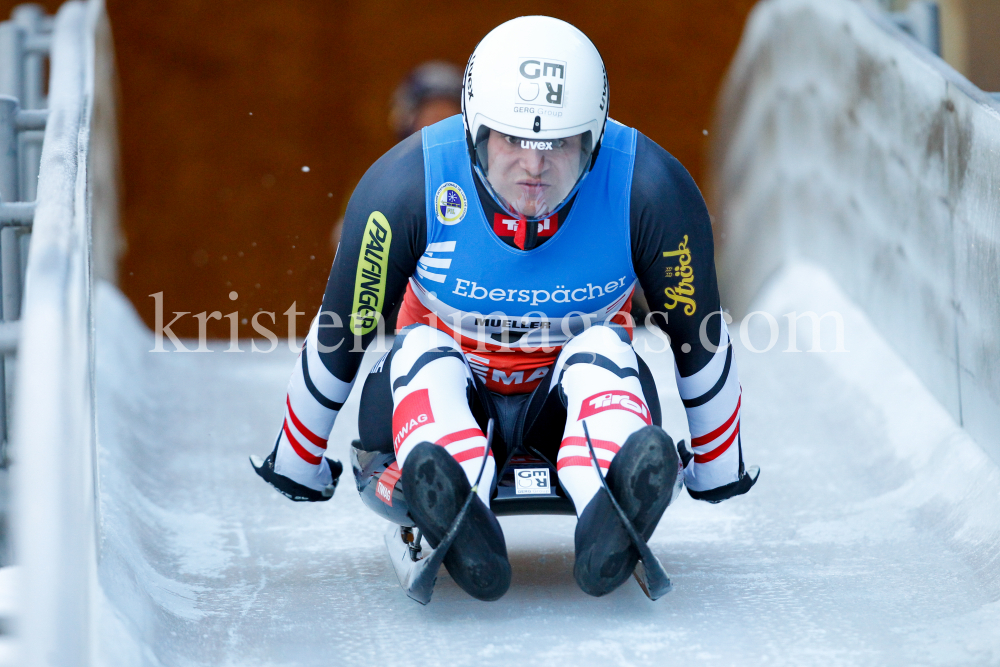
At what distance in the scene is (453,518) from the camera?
6.52ft

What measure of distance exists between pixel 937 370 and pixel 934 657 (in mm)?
1340

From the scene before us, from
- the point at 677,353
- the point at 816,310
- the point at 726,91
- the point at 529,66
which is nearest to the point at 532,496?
the point at 677,353

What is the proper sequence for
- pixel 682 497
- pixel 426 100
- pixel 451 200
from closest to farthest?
pixel 451 200 → pixel 682 497 → pixel 426 100

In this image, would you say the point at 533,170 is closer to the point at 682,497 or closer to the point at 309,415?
the point at 309,415

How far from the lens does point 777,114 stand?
18.2ft

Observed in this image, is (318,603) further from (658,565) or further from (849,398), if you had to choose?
(849,398)

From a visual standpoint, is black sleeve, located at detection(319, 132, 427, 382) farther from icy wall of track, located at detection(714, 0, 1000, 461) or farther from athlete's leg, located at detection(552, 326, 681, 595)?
icy wall of track, located at detection(714, 0, 1000, 461)

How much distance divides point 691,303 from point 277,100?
6.22m

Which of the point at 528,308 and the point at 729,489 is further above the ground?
the point at 528,308

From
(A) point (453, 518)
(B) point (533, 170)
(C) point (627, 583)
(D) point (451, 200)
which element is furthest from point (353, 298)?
(C) point (627, 583)

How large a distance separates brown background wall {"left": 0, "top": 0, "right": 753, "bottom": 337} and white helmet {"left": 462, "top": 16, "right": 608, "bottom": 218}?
231 inches

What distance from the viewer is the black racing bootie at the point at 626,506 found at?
195 centimetres

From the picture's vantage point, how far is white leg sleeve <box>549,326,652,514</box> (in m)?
2.08

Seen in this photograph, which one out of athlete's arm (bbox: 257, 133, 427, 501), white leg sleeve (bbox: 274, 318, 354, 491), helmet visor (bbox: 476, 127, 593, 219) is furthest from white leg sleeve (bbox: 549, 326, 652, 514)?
white leg sleeve (bbox: 274, 318, 354, 491)
